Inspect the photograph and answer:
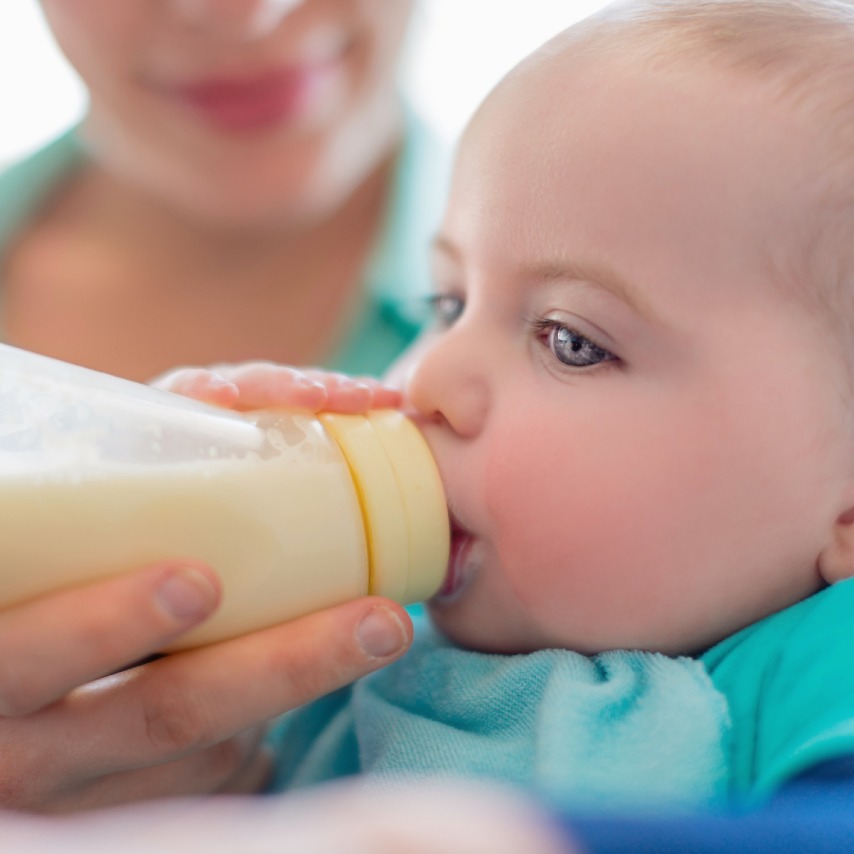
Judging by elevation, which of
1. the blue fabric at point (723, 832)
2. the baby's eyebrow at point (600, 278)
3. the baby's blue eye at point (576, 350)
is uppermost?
the baby's eyebrow at point (600, 278)

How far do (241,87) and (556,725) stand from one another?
1.07 m

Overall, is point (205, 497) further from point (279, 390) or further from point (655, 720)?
point (655, 720)

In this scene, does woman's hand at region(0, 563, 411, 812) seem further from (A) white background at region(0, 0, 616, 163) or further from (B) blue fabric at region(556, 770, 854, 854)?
(A) white background at region(0, 0, 616, 163)

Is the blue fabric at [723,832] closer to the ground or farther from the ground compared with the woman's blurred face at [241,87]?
closer to the ground

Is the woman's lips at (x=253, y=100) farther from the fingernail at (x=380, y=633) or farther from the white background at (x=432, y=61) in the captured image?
the fingernail at (x=380, y=633)

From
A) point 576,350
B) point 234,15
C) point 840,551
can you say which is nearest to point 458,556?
point 576,350

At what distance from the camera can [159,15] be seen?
1472 mm

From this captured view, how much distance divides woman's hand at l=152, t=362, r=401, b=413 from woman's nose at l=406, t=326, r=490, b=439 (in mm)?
44

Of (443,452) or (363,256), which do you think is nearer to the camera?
(443,452)

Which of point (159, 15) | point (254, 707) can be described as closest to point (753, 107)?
point (254, 707)

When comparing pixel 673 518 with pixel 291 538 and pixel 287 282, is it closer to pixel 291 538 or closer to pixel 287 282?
pixel 291 538

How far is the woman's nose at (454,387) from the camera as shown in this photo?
0.88 meters

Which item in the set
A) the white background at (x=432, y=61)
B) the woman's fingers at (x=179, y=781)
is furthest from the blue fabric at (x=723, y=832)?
the white background at (x=432, y=61)

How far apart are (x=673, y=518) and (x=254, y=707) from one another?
35 centimetres
